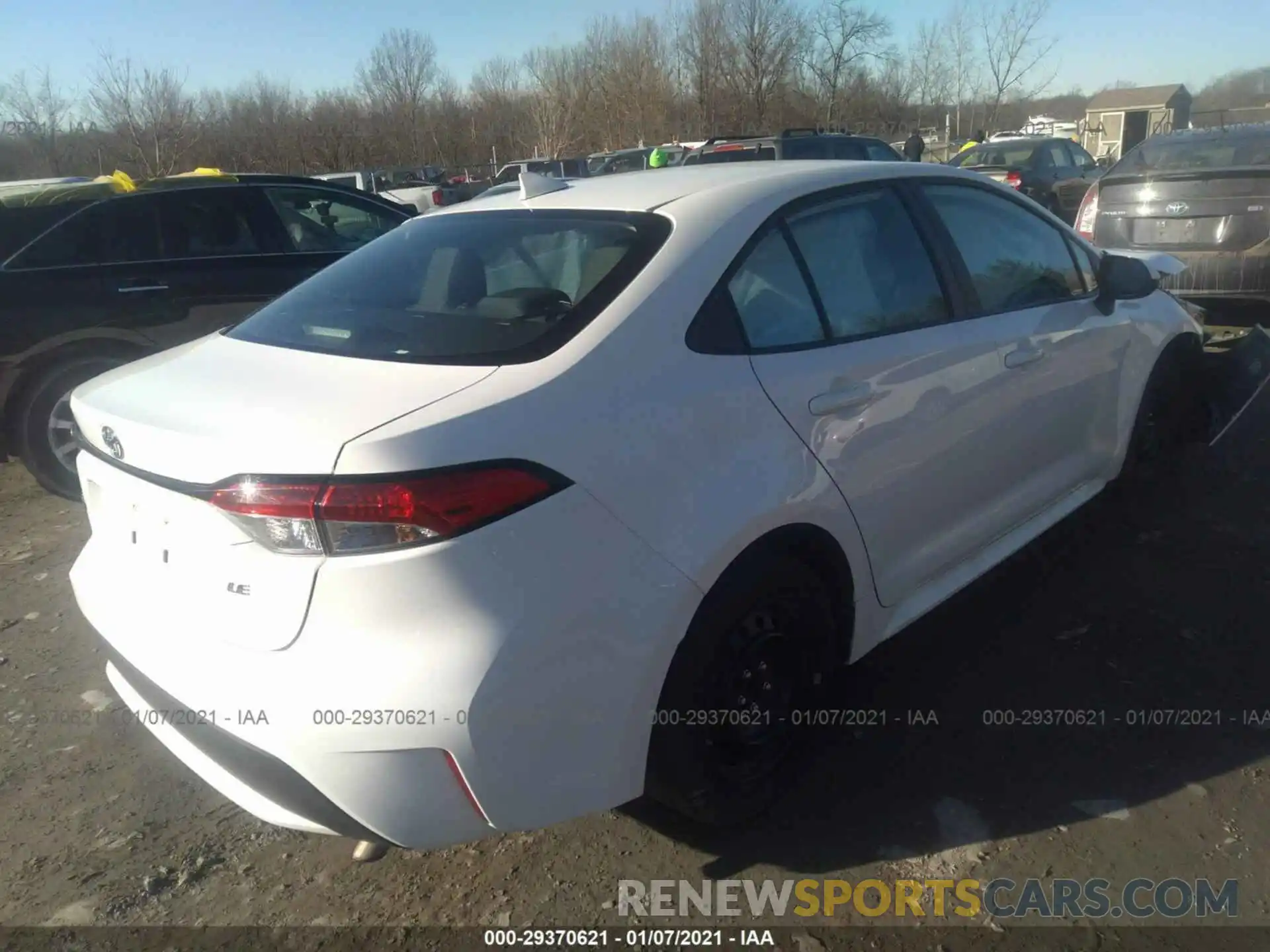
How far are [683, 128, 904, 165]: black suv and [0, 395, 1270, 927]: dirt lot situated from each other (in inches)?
369

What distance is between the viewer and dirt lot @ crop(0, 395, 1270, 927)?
250 cm

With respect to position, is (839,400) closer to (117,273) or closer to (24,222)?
(117,273)

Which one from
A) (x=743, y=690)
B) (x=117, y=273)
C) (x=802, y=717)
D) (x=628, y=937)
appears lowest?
(x=628, y=937)

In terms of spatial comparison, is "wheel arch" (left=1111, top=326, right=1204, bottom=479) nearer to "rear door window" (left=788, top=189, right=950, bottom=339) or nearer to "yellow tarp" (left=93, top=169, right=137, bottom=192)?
"rear door window" (left=788, top=189, right=950, bottom=339)

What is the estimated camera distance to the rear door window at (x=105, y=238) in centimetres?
539

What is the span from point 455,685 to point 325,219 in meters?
5.54

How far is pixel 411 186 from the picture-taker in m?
24.3

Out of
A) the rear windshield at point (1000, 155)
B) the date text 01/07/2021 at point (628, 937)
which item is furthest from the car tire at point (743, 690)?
the rear windshield at point (1000, 155)

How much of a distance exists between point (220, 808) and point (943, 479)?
2374 millimetres

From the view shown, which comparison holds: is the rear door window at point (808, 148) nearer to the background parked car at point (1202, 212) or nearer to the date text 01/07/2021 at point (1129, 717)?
the background parked car at point (1202, 212)

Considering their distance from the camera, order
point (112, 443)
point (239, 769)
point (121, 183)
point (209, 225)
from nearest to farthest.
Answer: point (239, 769), point (112, 443), point (209, 225), point (121, 183)

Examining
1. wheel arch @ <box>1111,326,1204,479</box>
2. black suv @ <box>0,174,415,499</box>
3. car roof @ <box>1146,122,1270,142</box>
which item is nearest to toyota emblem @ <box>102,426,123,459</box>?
black suv @ <box>0,174,415,499</box>

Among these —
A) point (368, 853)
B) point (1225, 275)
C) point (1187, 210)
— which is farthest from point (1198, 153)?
point (368, 853)

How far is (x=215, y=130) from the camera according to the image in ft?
118
